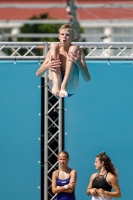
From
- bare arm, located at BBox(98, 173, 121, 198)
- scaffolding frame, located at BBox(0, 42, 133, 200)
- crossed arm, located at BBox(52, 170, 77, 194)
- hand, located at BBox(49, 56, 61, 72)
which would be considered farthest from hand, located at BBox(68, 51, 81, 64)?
scaffolding frame, located at BBox(0, 42, 133, 200)

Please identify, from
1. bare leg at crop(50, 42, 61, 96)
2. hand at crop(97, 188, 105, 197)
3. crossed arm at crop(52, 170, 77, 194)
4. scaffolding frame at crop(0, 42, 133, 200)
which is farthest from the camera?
scaffolding frame at crop(0, 42, 133, 200)

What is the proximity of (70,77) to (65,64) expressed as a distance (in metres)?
0.18

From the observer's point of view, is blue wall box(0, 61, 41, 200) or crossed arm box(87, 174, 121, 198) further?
blue wall box(0, 61, 41, 200)

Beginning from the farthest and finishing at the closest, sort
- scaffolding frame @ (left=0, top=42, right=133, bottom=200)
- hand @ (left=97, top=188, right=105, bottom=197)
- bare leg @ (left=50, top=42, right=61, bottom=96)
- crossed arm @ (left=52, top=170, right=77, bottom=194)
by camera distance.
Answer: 1. scaffolding frame @ (left=0, top=42, right=133, bottom=200)
2. crossed arm @ (left=52, top=170, right=77, bottom=194)
3. hand @ (left=97, top=188, right=105, bottom=197)
4. bare leg @ (left=50, top=42, right=61, bottom=96)

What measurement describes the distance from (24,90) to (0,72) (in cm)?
45

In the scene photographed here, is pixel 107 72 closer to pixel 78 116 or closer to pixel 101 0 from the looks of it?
pixel 78 116

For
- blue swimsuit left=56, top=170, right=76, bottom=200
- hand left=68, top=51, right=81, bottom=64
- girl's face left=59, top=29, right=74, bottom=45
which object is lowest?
blue swimsuit left=56, top=170, right=76, bottom=200

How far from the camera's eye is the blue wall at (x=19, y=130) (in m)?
8.62

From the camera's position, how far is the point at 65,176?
7738 millimetres

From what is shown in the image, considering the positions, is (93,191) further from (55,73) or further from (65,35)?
(65,35)

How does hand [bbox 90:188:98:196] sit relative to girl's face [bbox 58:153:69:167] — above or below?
below

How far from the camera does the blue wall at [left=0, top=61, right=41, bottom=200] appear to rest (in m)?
8.62

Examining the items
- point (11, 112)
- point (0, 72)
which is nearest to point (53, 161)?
point (11, 112)

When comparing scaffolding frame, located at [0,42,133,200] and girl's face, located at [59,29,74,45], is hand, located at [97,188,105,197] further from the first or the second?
girl's face, located at [59,29,74,45]
